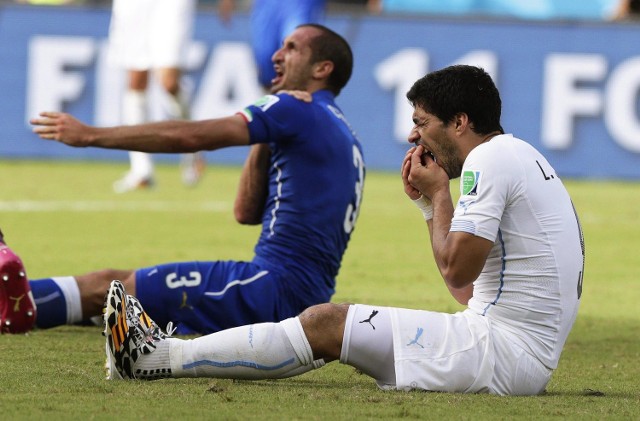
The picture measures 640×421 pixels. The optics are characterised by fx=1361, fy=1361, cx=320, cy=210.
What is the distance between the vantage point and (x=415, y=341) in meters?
4.40

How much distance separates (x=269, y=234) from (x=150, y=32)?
7290mm

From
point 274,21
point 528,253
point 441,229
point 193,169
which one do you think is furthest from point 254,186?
point 193,169

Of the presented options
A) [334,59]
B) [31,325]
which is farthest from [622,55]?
[31,325]

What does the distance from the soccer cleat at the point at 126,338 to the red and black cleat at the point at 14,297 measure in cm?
111

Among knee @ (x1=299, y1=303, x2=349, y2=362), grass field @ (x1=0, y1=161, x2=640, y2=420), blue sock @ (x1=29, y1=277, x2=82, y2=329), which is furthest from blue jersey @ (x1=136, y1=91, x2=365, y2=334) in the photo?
knee @ (x1=299, y1=303, x2=349, y2=362)

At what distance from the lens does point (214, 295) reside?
5.71m

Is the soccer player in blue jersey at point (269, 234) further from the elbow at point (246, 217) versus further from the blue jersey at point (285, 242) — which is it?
the elbow at point (246, 217)

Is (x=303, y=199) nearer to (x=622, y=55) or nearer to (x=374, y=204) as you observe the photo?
(x=374, y=204)

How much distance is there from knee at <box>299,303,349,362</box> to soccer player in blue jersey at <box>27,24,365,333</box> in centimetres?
119

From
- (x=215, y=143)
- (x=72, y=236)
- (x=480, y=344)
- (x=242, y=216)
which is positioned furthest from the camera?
(x=72, y=236)

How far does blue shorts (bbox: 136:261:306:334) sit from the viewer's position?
18.7 feet

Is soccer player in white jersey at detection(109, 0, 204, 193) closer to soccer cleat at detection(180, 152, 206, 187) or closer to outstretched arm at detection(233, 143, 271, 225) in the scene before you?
soccer cleat at detection(180, 152, 206, 187)

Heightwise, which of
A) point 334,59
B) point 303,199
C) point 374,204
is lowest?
point 374,204

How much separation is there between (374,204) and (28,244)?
4.11 m
